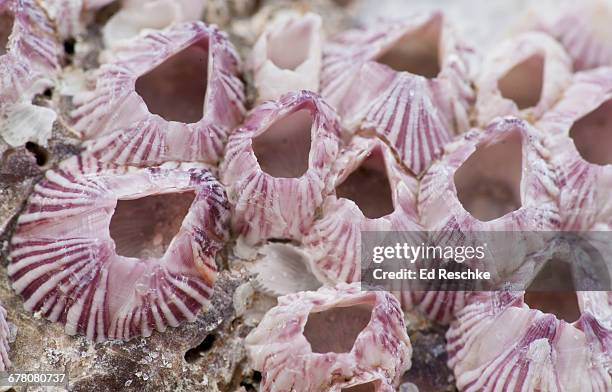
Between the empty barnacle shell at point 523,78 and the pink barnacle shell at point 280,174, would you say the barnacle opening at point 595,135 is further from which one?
the pink barnacle shell at point 280,174

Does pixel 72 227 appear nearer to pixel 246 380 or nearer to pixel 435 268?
pixel 246 380

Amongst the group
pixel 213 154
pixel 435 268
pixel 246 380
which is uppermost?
pixel 213 154

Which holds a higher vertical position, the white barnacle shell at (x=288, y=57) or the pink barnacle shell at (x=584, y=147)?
the white barnacle shell at (x=288, y=57)

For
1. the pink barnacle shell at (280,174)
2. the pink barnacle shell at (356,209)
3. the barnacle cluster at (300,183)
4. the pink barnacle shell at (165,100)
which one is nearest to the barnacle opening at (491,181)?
the barnacle cluster at (300,183)

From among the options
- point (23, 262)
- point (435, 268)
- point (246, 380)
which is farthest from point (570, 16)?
point (23, 262)

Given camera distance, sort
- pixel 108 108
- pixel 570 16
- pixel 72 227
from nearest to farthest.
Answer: pixel 72 227
pixel 108 108
pixel 570 16

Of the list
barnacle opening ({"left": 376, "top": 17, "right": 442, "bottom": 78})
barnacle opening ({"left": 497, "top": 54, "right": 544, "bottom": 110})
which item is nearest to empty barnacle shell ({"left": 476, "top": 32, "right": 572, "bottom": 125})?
barnacle opening ({"left": 497, "top": 54, "right": 544, "bottom": 110})
